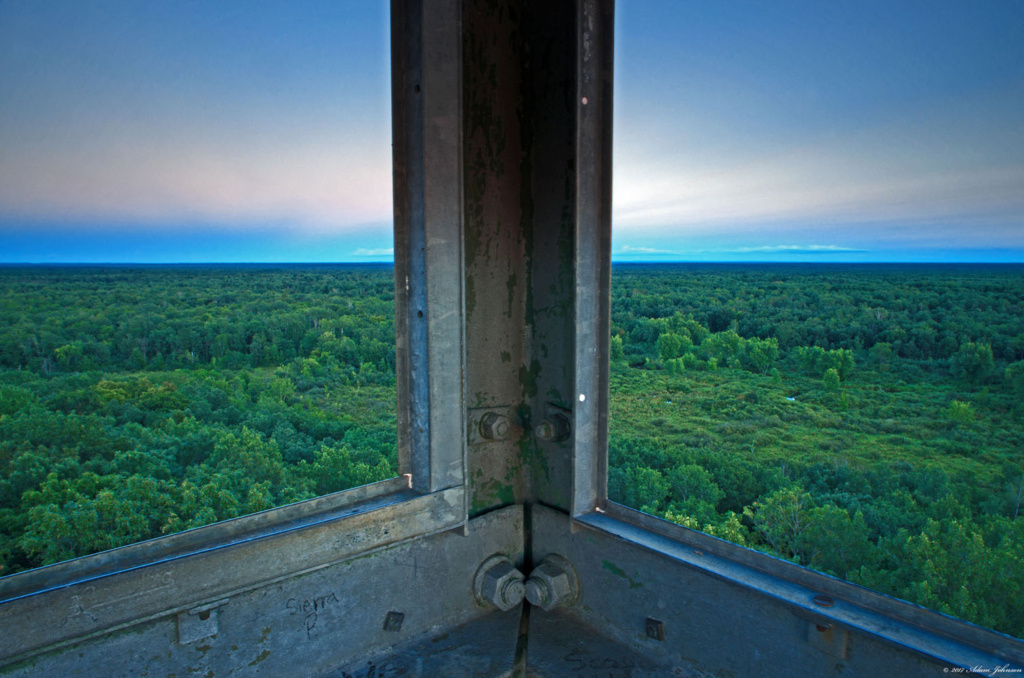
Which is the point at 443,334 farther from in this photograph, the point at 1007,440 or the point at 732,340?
the point at 1007,440

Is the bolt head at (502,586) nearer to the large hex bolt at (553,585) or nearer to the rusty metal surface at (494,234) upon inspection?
the large hex bolt at (553,585)

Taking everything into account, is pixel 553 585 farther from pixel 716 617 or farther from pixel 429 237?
pixel 429 237

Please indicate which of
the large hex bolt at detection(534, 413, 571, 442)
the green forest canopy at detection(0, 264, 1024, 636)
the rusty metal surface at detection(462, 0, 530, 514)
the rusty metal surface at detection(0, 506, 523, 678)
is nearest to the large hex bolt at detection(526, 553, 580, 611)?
the rusty metal surface at detection(0, 506, 523, 678)

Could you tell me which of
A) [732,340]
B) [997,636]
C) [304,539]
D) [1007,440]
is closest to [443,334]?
[304,539]

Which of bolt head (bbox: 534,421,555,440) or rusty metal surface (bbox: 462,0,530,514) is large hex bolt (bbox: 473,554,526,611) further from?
bolt head (bbox: 534,421,555,440)

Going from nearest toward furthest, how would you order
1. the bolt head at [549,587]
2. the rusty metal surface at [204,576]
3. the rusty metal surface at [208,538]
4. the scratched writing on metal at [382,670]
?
the rusty metal surface at [204,576] < the rusty metal surface at [208,538] < the scratched writing on metal at [382,670] < the bolt head at [549,587]

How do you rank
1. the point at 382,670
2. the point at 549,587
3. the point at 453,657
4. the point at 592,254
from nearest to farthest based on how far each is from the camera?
1. the point at 382,670
2. the point at 453,657
3. the point at 592,254
4. the point at 549,587

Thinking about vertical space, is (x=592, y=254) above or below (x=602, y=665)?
above

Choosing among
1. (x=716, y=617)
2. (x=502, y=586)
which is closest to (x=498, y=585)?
(x=502, y=586)

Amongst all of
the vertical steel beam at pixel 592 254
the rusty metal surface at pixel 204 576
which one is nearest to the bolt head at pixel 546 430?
the vertical steel beam at pixel 592 254
